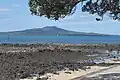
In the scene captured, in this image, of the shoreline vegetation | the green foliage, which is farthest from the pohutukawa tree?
the shoreline vegetation

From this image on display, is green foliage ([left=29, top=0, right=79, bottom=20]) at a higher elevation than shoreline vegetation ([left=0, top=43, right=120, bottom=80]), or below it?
higher

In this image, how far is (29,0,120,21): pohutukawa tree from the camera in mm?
22344

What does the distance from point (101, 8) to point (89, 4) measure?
712 millimetres

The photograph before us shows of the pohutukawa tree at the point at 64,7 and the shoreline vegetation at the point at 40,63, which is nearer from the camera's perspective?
the pohutukawa tree at the point at 64,7

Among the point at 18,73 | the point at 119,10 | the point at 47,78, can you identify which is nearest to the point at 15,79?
the point at 47,78

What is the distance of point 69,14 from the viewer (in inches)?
926

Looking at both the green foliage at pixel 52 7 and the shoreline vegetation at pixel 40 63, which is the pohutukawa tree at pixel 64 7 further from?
the shoreline vegetation at pixel 40 63

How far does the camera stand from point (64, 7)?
2273cm

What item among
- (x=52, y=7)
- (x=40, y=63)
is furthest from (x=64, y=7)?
(x=40, y=63)

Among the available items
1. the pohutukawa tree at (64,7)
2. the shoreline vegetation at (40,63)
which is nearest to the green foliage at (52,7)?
the pohutukawa tree at (64,7)

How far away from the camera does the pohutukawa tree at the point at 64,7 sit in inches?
880

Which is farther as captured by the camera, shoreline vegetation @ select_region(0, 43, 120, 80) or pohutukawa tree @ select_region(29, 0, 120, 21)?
shoreline vegetation @ select_region(0, 43, 120, 80)

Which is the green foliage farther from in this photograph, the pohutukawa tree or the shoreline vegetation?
the shoreline vegetation

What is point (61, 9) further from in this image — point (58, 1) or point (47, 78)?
point (47, 78)
